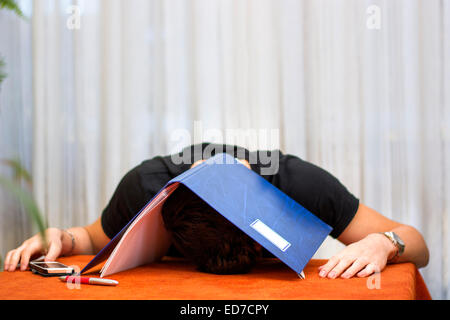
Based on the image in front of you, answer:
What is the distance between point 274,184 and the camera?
1190 mm

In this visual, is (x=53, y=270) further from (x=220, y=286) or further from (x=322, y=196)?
(x=322, y=196)

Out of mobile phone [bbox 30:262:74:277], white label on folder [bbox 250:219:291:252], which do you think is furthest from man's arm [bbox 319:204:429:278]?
mobile phone [bbox 30:262:74:277]

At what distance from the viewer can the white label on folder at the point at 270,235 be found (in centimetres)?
87

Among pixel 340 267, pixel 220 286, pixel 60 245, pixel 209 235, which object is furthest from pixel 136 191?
pixel 340 267

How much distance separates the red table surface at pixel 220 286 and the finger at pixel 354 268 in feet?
0.07

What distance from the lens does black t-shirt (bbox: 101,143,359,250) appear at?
3.80 ft

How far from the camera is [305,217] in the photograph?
984 millimetres

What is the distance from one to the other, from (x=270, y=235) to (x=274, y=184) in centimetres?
33

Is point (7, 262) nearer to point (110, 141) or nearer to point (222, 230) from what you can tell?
point (222, 230)

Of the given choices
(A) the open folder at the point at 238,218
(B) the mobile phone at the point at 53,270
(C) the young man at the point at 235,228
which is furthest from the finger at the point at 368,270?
(B) the mobile phone at the point at 53,270

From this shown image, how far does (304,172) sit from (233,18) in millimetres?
820

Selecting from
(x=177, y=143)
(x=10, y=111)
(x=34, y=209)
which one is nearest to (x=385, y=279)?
(x=34, y=209)

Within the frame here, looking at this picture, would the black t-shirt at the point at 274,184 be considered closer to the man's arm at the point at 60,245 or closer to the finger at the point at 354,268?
the man's arm at the point at 60,245

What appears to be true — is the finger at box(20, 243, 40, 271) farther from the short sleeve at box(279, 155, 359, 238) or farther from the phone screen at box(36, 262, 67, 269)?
the short sleeve at box(279, 155, 359, 238)
